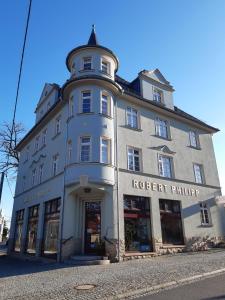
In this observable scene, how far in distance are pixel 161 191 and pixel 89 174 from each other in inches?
237

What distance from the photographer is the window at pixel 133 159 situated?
17891 millimetres

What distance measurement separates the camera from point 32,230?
21.1 metres

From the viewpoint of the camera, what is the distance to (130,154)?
59.7 ft

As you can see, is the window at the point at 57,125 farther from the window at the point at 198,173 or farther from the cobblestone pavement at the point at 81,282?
the window at the point at 198,173

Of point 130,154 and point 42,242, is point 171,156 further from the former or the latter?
point 42,242

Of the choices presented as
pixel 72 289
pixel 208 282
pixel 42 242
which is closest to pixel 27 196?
pixel 42 242

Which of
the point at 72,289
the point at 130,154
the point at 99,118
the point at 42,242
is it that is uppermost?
the point at 99,118

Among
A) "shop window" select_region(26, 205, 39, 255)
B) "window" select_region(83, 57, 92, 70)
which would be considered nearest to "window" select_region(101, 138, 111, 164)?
"window" select_region(83, 57, 92, 70)

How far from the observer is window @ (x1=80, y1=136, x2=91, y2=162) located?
1616 cm

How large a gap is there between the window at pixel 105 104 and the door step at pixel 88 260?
894 cm

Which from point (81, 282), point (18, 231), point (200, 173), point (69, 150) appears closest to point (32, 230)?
point (18, 231)

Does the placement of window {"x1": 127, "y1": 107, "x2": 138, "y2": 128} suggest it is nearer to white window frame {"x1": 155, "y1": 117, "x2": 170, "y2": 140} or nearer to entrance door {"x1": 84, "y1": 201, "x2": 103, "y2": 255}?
white window frame {"x1": 155, "y1": 117, "x2": 170, "y2": 140}

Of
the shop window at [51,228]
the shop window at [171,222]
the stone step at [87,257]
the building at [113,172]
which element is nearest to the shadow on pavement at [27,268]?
the stone step at [87,257]

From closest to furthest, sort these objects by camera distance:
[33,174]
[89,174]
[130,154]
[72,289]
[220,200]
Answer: [72,289] < [89,174] < [130,154] < [220,200] < [33,174]
